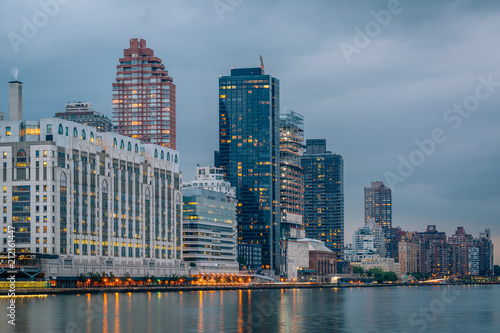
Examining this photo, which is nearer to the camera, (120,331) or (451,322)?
(120,331)

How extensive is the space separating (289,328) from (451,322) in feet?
104

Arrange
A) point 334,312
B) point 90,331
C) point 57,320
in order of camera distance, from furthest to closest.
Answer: point 334,312 → point 57,320 → point 90,331

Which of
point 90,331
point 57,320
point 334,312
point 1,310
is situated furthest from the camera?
point 334,312

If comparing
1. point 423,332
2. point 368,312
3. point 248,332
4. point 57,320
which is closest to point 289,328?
point 248,332

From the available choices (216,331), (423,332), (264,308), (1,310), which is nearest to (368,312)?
(264,308)

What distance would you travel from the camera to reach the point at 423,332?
394 feet

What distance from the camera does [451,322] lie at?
13875 cm

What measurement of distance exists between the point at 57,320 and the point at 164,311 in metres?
31.5

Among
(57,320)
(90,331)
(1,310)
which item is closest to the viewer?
(90,331)

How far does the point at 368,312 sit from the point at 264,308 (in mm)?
21624

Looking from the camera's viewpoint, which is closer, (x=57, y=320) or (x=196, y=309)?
(x=57, y=320)

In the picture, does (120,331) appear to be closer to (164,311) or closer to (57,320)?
(57,320)

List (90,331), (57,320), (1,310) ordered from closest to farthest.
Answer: (90,331) < (57,320) < (1,310)

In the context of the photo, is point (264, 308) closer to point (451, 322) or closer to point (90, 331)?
point (451, 322)
